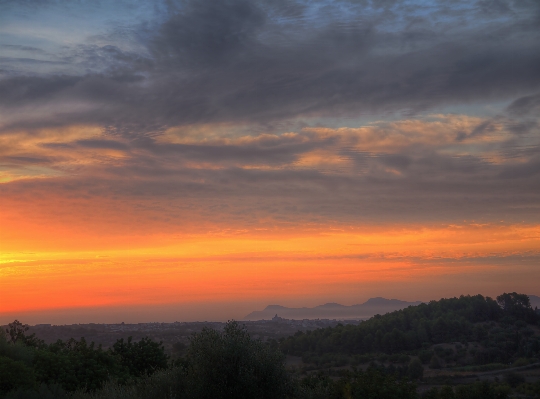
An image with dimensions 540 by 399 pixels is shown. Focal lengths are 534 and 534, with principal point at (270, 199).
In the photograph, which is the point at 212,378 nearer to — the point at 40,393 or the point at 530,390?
the point at 40,393

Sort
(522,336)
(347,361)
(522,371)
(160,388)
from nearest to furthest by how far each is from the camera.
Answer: (160,388)
(522,371)
(347,361)
(522,336)

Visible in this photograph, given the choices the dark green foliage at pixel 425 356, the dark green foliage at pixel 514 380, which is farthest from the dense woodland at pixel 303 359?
the dark green foliage at pixel 514 380

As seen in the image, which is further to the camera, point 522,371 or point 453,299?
point 453,299

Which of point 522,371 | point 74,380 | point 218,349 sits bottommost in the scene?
point 522,371

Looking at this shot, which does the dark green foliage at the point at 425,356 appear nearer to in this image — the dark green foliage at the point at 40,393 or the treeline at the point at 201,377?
the treeline at the point at 201,377

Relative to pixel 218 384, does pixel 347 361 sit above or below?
below

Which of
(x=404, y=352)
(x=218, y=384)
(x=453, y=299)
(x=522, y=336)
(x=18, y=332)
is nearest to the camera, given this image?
(x=218, y=384)

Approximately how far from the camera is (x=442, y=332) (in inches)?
3632

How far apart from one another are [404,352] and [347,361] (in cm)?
1148

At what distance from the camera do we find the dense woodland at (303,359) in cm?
2305

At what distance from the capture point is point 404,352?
84.8 m

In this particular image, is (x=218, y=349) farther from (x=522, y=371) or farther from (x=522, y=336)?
(x=522, y=336)

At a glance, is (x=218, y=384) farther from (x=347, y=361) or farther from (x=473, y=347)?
(x=473, y=347)

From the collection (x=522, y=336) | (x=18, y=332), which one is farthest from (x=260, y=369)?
(x=522, y=336)
